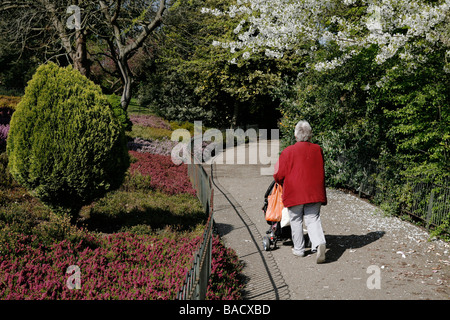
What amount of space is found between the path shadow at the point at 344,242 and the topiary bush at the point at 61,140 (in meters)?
3.56

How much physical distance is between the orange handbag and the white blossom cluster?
2.90 meters

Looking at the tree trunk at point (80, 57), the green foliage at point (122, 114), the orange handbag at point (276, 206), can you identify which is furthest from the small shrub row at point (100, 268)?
the green foliage at point (122, 114)

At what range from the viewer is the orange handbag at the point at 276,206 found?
5.68 m

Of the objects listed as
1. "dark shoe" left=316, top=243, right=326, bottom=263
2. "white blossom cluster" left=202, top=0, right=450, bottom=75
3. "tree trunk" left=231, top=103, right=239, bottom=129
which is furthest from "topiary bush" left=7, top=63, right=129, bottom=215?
"tree trunk" left=231, top=103, right=239, bottom=129

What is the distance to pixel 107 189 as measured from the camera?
564 cm

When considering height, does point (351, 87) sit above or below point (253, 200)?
above

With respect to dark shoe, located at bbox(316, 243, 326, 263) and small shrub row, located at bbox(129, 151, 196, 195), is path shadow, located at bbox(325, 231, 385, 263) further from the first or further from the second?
small shrub row, located at bbox(129, 151, 196, 195)

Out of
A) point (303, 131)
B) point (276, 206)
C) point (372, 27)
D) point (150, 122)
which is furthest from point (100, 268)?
point (150, 122)

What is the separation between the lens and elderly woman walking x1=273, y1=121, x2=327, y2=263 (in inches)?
202

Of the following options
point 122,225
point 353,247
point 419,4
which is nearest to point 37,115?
point 122,225

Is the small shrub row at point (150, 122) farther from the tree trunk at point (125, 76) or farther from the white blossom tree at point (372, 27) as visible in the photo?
the white blossom tree at point (372, 27)

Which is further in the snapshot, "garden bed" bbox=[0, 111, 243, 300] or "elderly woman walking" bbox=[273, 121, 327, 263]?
"elderly woman walking" bbox=[273, 121, 327, 263]
